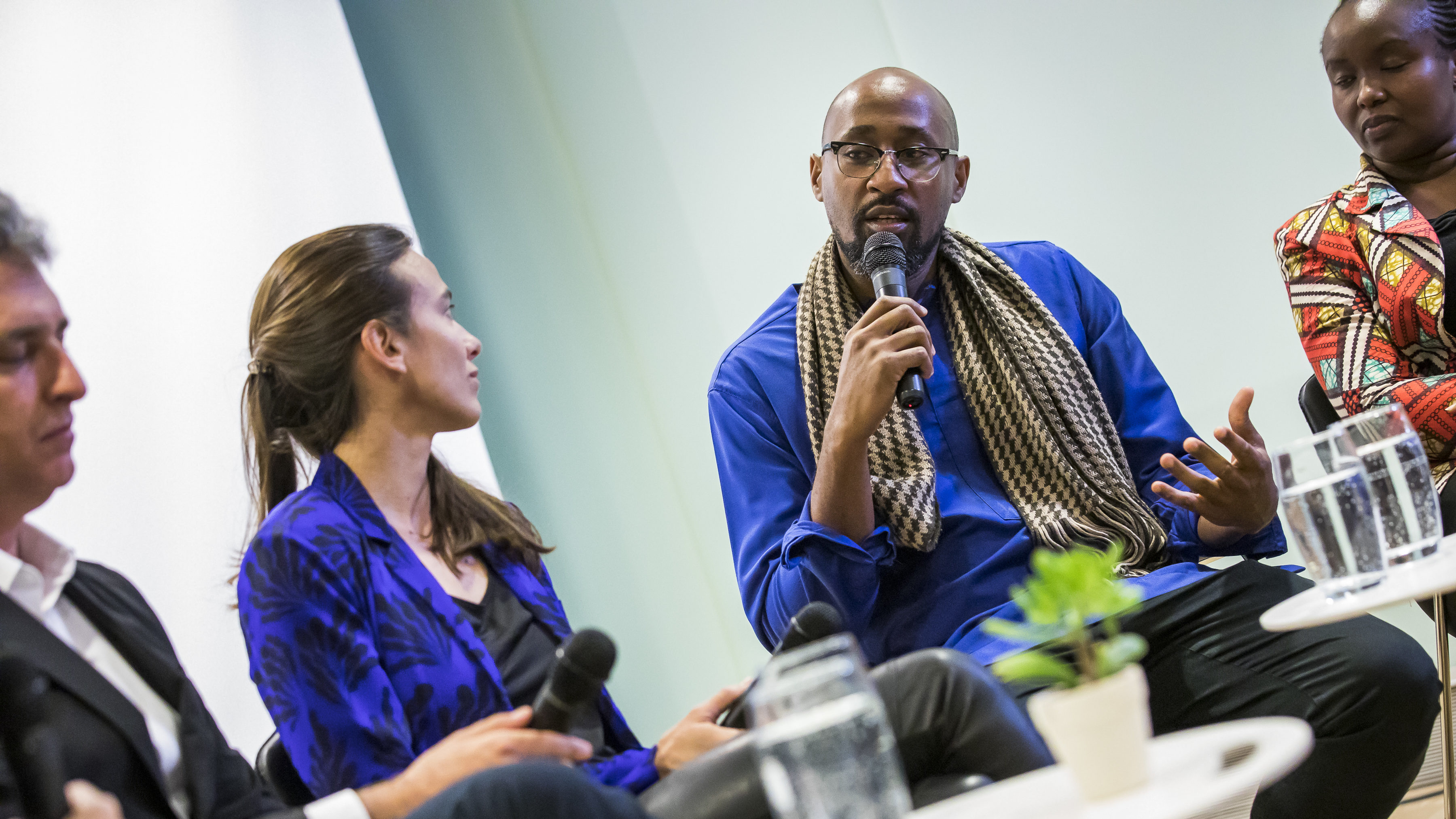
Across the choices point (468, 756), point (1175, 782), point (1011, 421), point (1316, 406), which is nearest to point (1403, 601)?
point (1175, 782)

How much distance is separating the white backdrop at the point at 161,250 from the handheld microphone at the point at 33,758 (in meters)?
0.97

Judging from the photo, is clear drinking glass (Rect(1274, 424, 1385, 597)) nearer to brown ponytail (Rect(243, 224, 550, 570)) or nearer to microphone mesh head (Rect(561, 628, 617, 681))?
microphone mesh head (Rect(561, 628, 617, 681))

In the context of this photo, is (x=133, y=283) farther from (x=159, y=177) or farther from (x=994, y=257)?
(x=994, y=257)

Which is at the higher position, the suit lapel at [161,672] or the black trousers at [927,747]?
the suit lapel at [161,672]

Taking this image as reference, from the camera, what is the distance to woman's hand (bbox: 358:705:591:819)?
1141mm

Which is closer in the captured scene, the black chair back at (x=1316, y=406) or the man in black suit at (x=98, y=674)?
the man in black suit at (x=98, y=674)

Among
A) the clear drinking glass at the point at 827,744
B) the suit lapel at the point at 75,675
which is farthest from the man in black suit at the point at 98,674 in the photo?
the clear drinking glass at the point at 827,744

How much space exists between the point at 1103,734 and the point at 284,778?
3.44 ft

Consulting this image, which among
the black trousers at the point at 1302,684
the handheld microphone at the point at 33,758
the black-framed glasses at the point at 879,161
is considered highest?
the black-framed glasses at the point at 879,161

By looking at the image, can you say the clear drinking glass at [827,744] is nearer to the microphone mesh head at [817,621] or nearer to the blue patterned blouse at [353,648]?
the microphone mesh head at [817,621]

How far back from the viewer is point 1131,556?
182 cm

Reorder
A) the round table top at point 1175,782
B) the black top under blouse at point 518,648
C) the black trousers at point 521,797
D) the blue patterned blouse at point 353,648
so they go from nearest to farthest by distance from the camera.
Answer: the round table top at point 1175,782 → the black trousers at point 521,797 → the blue patterned blouse at point 353,648 → the black top under blouse at point 518,648

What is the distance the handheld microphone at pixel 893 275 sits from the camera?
165 cm

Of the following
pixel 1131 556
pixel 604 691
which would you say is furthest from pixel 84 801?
pixel 1131 556
